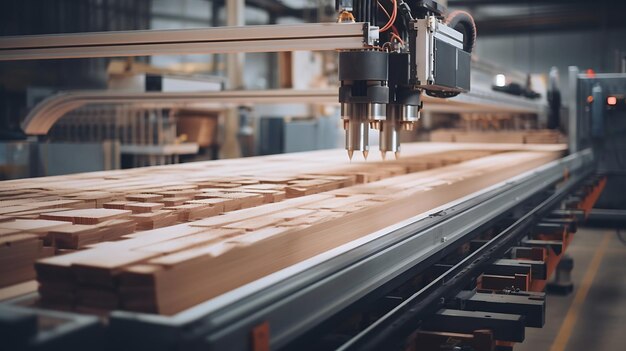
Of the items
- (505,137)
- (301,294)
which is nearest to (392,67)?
(301,294)

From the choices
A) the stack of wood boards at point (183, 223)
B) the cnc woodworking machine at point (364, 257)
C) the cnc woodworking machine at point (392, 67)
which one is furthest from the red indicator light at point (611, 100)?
the cnc woodworking machine at point (392, 67)

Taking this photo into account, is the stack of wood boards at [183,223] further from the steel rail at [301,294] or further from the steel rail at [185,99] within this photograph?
the steel rail at [185,99]

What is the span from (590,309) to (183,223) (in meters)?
4.27

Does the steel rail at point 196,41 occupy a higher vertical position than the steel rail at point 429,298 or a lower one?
higher

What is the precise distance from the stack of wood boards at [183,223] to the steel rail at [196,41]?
1.49ft

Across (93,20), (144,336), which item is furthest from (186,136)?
(144,336)

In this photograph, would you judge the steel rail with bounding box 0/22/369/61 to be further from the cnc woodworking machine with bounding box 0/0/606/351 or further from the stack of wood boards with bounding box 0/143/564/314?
the stack of wood boards with bounding box 0/143/564/314

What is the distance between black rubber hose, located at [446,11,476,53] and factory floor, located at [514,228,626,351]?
2.05 meters

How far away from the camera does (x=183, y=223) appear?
1807 mm

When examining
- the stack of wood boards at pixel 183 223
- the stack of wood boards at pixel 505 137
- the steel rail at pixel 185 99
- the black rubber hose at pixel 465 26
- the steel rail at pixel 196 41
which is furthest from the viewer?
the stack of wood boards at pixel 505 137

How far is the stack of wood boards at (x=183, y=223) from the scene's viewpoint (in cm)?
125

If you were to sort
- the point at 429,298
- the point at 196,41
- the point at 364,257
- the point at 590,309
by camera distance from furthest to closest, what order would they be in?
the point at 590,309 → the point at 196,41 → the point at 429,298 → the point at 364,257

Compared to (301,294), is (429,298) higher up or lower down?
lower down

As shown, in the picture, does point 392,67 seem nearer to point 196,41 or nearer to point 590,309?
point 196,41
